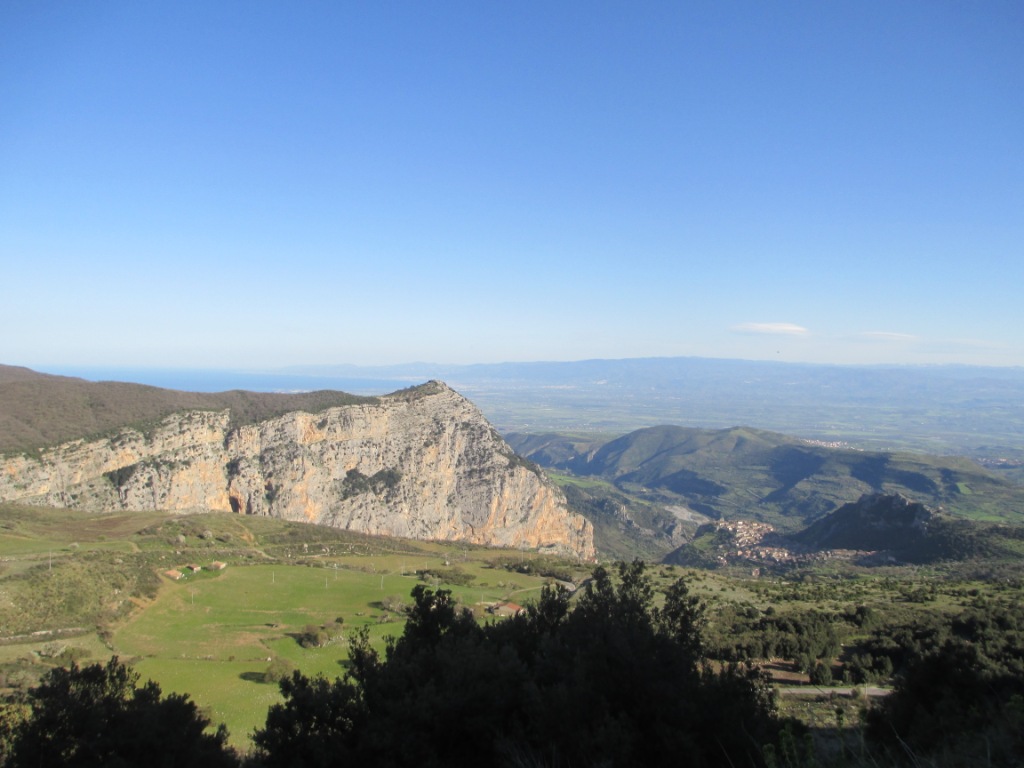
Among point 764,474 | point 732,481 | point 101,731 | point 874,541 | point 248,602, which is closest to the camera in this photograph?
point 101,731

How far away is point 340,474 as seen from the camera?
3314 inches

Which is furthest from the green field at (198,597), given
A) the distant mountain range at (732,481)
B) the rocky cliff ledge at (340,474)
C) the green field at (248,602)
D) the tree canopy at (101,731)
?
the distant mountain range at (732,481)

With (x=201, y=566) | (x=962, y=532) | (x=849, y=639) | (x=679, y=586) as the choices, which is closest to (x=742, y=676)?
(x=679, y=586)

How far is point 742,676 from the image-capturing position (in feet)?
30.5

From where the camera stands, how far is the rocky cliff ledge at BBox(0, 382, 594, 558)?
2409 inches

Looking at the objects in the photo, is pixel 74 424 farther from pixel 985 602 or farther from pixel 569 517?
pixel 985 602

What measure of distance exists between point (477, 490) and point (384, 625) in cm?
6163

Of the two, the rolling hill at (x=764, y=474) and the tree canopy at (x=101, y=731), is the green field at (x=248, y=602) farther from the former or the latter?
the rolling hill at (x=764, y=474)

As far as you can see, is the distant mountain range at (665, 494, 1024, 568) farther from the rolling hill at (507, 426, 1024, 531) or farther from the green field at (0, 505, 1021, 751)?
the rolling hill at (507, 426, 1024, 531)

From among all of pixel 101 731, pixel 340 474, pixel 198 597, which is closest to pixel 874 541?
pixel 340 474

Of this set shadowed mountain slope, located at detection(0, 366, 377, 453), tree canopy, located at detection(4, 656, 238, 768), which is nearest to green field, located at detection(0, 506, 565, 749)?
tree canopy, located at detection(4, 656, 238, 768)

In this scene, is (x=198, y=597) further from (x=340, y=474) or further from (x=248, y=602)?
(x=340, y=474)

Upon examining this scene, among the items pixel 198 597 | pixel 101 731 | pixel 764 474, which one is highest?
pixel 101 731

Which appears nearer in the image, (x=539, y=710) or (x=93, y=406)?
(x=539, y=710)
